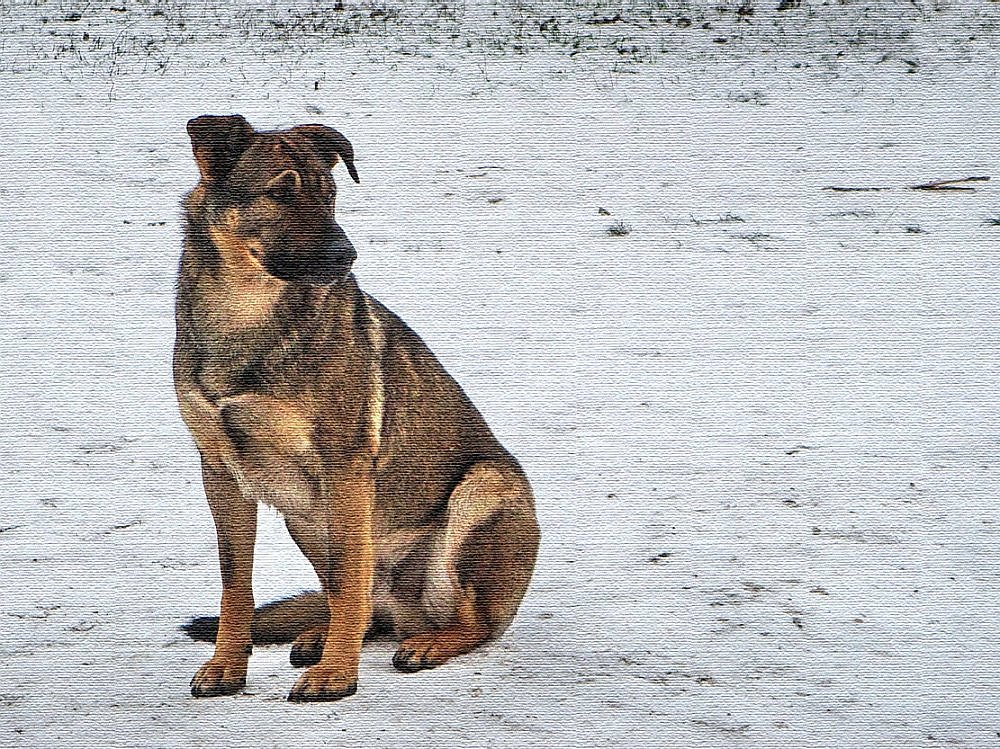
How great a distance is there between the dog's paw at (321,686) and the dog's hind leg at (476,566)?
0.22 meters

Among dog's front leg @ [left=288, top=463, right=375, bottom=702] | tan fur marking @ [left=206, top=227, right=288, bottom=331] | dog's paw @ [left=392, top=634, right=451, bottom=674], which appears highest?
tan fur marking @ [left=206, top=227, right=288, bottom=331]

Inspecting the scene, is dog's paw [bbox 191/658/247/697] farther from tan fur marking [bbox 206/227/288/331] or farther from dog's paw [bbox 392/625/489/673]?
tan fur marking [bbox 206/227/288/331]

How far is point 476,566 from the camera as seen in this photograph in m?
3.55

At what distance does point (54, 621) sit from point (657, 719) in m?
1.77

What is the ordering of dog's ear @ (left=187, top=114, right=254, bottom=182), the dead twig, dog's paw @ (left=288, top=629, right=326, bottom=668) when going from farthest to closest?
the dead twig → dog's paw @ (left=288, top=629, right=326, bottom=668) → dog's ear @ (left=187, top=114, right=254, bottom=182)

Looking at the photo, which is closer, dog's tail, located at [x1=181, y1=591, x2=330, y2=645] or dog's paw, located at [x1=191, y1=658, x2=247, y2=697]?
dog's paw, located at [x1=191, y1=658, x2=247, y2=697]

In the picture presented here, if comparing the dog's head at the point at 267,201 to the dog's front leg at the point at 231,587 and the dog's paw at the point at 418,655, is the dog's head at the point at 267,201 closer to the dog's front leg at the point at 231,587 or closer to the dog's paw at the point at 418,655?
the dog's front leg at the point at 231,587

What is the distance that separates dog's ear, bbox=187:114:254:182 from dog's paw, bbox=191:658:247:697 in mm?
1285

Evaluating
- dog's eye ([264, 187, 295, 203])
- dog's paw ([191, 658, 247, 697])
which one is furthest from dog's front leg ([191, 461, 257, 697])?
dog's eye ([264, 187, 295, 203])

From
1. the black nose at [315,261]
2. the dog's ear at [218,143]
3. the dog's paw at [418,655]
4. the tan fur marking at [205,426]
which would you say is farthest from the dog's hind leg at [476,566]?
the dog's ear at [218,143]

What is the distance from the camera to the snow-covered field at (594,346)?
352cm

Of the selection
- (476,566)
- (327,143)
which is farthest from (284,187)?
(476,566)

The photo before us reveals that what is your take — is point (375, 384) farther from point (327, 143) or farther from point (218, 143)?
point (218, 143)

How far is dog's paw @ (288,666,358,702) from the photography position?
10.9 ft
